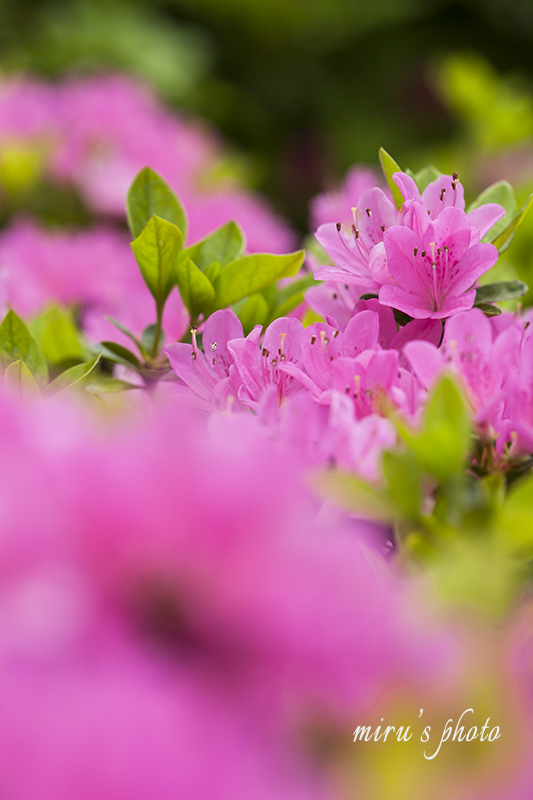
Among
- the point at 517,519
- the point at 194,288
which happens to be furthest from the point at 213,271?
the point at 517,519

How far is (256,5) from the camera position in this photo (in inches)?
152

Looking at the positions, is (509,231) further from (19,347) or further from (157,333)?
(19,347)

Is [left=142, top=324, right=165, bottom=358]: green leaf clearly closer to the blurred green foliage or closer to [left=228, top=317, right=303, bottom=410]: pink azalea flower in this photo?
[left=228, top=317, right=303, bottom=410]: pink azalea flower

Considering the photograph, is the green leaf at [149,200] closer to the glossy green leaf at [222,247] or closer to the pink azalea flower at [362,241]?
the glossy green leaf at [222,247]

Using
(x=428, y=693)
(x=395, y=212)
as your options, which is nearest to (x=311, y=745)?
(x=428, y=693)

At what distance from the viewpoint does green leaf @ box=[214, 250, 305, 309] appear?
0.66 metres

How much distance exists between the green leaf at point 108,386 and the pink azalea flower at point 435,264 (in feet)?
0.78

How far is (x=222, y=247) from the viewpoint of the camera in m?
0.71

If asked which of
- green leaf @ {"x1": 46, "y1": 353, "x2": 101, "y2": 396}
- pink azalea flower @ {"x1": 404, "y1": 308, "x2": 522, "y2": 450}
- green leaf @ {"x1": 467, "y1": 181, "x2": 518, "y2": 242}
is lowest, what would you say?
green leaf @ {"x1": 46, "y1": 353, "x2": 101, "y2": 396}

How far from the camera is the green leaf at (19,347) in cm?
63

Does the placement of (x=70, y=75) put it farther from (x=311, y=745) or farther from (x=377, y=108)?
(x=311, y=745)

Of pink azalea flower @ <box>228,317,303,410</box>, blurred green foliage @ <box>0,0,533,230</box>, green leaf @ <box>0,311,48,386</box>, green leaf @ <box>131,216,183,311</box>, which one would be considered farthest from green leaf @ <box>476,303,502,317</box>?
blurred green foliage @ <box>0,0,533,230</box>

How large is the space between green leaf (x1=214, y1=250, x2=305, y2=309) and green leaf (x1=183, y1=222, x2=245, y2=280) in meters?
0.04

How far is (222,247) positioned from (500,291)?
260 millimetres
